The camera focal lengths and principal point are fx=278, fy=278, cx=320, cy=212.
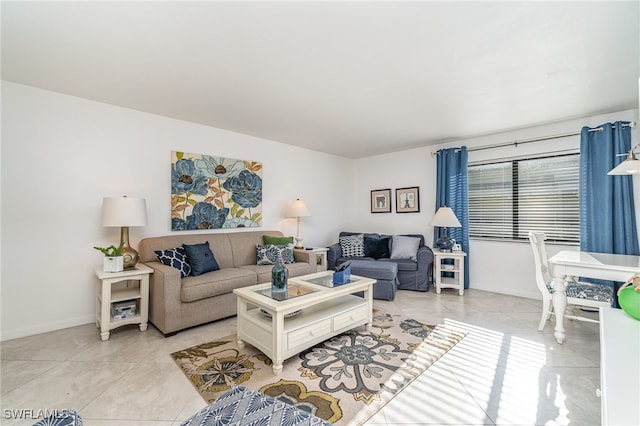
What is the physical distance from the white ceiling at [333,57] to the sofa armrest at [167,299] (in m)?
1.80

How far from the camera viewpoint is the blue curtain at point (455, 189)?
433 cm

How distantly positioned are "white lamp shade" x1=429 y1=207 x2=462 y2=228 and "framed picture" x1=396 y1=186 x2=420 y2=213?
825mm

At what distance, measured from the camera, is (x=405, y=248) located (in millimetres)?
4473

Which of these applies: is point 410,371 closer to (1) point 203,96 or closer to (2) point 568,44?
(2) point 568,44

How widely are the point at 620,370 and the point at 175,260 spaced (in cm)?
326

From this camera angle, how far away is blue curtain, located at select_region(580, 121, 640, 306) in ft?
10.3

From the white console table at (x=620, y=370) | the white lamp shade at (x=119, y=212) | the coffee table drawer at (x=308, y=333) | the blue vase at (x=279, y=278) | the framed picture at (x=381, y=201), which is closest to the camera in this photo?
the white console table at (x=620, y=370)

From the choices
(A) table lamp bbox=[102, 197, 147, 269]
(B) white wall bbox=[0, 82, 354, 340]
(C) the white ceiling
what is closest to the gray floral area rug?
(A) table lamp bbox=[102, 197, 147, 269]

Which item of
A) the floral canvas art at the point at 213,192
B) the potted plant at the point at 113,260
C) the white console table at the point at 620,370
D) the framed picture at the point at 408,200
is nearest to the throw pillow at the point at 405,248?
the framed picture at the point at 408,200

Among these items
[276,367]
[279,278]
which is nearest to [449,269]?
[279,278]

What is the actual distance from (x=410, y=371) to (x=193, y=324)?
209 centimetres

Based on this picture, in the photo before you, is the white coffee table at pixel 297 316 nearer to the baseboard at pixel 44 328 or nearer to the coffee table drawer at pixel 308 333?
the coffee table drawer at pixel 308 333

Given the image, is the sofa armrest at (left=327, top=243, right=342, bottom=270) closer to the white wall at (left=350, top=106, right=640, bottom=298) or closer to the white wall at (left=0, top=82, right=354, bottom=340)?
the white wall at (left=350, top=106, right=640, bottom=298)

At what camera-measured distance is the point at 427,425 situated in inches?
60.2
